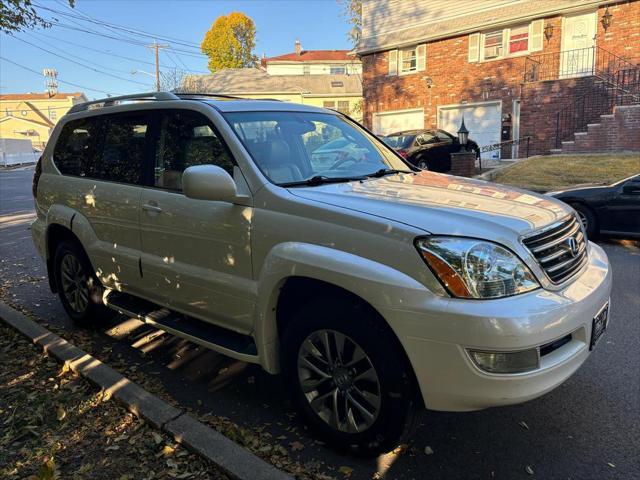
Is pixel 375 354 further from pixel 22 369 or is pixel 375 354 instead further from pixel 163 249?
pixel 22 369

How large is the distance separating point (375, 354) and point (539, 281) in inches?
33.8

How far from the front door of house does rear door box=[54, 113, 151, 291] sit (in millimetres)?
17952

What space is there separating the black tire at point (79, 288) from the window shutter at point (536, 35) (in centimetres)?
1910

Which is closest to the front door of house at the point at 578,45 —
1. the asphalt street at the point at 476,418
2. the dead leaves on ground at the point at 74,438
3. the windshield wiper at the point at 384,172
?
the asphalt street at the point at 476,418

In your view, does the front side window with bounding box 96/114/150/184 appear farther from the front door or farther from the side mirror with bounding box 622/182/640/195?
the side mirror with bounding box 622/182/640/195

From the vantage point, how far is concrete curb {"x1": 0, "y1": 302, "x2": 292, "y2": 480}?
8.61 feet

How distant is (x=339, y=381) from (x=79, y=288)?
9.83 ft

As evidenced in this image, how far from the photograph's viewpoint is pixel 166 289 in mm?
3670

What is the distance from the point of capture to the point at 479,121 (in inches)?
832

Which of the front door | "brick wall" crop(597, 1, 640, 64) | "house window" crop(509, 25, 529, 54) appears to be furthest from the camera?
"house window" crop(509, 25, 529, 54)

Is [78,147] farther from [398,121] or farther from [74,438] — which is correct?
[398,121]

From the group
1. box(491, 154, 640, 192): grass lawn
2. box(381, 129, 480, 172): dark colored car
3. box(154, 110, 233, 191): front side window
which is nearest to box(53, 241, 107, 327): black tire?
box(154, 110, 233, 191): front side window

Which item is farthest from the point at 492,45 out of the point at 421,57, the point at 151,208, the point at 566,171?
the point at 151,208

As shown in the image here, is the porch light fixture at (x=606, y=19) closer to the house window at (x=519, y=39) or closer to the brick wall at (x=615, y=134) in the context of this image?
the house window at (x=519, y=39)
